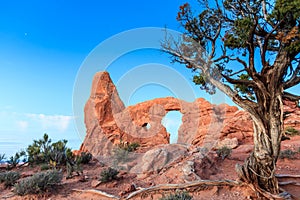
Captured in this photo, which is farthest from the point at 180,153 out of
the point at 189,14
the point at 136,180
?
the point at 189,14

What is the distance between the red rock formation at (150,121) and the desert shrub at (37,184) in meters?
12.8

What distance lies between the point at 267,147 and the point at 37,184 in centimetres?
720

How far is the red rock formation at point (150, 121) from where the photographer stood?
2081cm

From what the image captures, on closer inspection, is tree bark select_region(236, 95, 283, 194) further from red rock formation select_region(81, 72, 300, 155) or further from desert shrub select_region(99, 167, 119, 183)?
red rock formation select_region(81, 72, 300, 155)

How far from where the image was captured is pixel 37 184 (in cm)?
693

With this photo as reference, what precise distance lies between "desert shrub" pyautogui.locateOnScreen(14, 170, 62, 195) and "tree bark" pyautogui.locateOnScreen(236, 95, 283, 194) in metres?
6.37

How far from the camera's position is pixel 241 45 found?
679cm

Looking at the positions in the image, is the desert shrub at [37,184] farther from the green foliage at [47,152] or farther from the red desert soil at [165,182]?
the green foliage at [47,152]

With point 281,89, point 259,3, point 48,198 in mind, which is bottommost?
point 48,198

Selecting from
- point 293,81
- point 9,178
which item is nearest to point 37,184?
point 9,178

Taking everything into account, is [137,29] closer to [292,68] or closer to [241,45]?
[241,45]

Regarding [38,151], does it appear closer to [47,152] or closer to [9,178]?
[47,152]

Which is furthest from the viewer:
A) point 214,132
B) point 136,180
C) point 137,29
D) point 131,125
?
point 131,125

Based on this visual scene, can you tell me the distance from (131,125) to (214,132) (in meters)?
10.1
